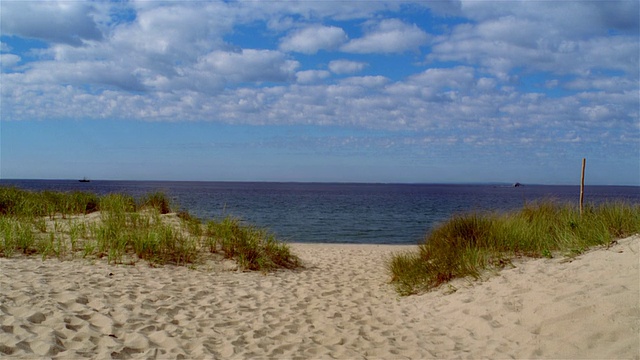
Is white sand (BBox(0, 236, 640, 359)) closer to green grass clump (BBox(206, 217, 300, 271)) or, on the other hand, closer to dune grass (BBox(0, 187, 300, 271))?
dune grass (BBox(0, 187, 300, 271))

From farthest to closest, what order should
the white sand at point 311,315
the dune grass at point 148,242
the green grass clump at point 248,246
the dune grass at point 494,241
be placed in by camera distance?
the green grass clump at point 248,246 < the dune grass at point 148,242 < the dune grass at point 494,241 < the white sand at point 311,315

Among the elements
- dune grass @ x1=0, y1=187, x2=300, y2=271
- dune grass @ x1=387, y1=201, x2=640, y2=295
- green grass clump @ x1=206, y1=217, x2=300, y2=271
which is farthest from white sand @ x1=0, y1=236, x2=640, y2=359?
green grass clump @ x1=206, y1=217, x2=300, y2=271

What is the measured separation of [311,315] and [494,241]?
4.39 m

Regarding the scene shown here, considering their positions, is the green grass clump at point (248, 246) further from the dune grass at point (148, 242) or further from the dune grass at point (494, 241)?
the dune grass at point (494, 241)

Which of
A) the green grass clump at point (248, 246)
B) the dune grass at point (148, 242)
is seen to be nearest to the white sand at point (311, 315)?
the dune grass at point (148, 242)

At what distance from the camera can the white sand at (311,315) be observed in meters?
5.12

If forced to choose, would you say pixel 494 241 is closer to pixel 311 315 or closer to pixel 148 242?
pixel 311 315

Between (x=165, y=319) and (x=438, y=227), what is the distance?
6.76 meters

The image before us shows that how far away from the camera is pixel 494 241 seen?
9.38m

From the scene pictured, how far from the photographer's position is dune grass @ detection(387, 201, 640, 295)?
8438 millimetres

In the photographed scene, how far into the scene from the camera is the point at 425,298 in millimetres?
8031

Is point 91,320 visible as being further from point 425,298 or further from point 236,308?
point 425,298

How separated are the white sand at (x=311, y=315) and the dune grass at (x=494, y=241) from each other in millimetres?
441

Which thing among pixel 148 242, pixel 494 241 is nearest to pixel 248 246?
pixel 148 242
